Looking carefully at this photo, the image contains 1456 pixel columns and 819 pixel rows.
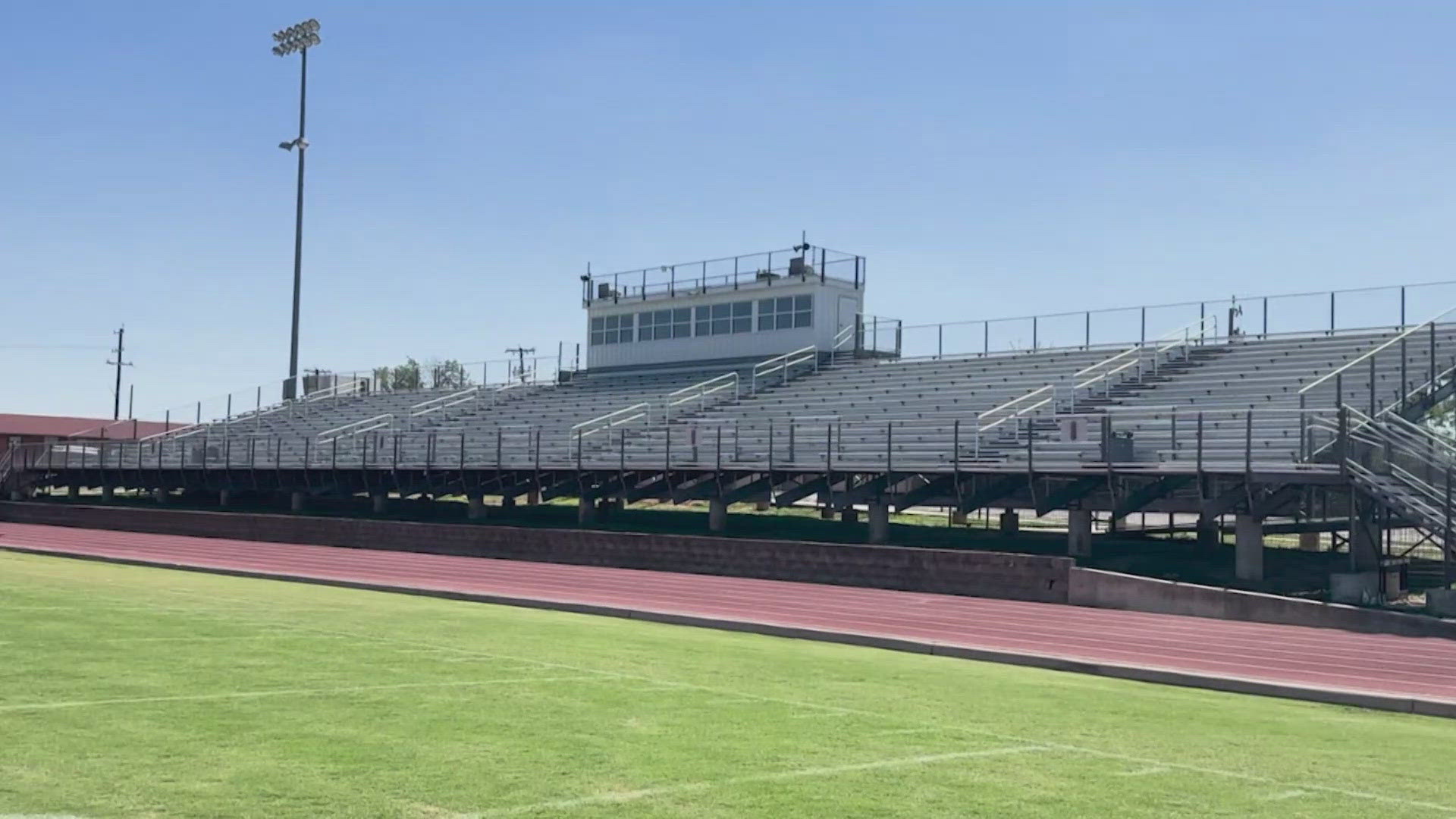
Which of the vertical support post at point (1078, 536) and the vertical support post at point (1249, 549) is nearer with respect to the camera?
the vertical support post at point (1249, 549)

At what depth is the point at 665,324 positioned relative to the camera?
163ft

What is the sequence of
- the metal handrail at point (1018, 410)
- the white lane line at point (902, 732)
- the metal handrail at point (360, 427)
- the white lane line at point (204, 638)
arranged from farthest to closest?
the metal handrail at point (360, 427) → the metal handrail at point (1018, 410) → the white lane line at point (204, 638) → the white lane line at point (902, 732)

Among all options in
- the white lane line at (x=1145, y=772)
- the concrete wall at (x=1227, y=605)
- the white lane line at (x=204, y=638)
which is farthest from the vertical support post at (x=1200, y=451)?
the white lane line at (x=1145, y=772)

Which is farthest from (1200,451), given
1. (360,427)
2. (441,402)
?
(360,427)

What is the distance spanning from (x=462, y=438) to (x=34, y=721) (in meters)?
29.9

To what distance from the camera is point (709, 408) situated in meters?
40.4

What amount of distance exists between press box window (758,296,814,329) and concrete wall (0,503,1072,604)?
1554 cm

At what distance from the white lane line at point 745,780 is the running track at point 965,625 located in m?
5.88

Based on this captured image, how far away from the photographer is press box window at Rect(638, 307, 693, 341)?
1934 inches

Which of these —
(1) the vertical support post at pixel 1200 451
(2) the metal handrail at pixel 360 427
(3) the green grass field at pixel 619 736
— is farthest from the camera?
(2) the metal handrail at pixel 360 427

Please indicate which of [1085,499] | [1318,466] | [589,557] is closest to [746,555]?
[589,557]

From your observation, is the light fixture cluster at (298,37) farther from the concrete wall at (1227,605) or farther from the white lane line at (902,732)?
the white lane line at (902,732)

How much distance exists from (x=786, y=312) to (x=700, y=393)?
535 cm

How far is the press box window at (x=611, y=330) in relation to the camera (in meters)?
51.1
